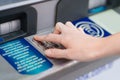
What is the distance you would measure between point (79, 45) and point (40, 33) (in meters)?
0.18

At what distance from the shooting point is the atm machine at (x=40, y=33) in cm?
77

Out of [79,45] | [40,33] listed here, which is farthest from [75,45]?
[40,33]

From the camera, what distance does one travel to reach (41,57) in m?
0.81

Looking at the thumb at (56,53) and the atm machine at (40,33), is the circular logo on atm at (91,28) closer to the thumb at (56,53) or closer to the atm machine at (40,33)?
the atm machine at (40,33)

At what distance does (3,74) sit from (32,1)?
0.24 m

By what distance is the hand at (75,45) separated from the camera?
776 millimetres

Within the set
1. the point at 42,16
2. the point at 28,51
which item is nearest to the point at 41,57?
the point at 28,51

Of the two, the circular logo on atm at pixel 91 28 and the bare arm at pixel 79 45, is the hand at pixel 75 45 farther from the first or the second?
the circular logo on atm at pixel 91 28

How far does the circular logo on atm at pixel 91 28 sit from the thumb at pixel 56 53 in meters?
0.19

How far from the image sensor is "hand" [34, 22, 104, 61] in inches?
30.6

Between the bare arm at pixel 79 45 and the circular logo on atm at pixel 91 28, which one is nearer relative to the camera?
the bare arm at pixel 79 45

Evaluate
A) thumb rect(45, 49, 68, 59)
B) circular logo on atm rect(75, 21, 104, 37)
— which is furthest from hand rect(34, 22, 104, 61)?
circular logo on atm rect(75, 21, 104, 37)

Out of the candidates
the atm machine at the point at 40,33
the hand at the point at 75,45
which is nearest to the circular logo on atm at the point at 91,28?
the atm machine at the point at 40,33

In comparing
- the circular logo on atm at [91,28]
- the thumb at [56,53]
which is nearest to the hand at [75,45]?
the thumb at [56,53]
